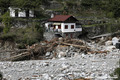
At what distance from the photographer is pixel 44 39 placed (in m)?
38.8

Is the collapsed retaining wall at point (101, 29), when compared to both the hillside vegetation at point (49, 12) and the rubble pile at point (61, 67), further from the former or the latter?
the rubble pile at point (61, 67)

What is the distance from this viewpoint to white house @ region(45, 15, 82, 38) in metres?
40.4

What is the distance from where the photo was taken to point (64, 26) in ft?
133

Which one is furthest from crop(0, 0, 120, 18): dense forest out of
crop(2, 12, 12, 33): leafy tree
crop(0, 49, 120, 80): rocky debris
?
crop(0, 49, 120, 80): rocky debris

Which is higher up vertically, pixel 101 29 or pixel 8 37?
pixel 8 37

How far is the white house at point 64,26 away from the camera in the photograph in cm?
4044

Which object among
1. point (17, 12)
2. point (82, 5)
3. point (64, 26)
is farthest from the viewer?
point (82, 5)

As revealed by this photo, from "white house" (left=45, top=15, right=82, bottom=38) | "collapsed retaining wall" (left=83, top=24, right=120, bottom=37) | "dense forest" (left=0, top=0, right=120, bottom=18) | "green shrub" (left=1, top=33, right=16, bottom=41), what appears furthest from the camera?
"dense forest" (left=0, top=0, right=120, bottom=18)

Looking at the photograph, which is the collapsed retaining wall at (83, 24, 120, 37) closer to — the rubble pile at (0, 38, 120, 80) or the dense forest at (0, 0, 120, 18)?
the dense forest at (0, 0, 120, 18)

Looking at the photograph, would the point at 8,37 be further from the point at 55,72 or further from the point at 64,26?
the point at 55,72

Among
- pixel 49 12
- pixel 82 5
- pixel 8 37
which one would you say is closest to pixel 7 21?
pixel 8 37

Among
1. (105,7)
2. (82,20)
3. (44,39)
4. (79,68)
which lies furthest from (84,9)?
(79,68)

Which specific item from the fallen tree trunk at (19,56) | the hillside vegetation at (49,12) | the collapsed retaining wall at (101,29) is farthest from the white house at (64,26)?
the fallen tree trunk at (19,56)

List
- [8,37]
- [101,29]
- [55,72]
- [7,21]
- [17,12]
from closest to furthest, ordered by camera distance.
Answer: [55,72]
[8,37]
[7,21]
[17,12]
[101,29]
